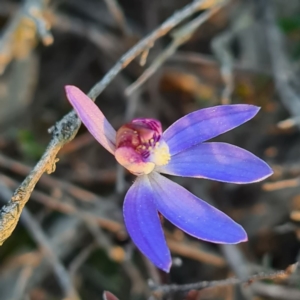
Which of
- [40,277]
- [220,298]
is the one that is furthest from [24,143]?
[220,298]

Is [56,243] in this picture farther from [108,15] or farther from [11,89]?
[108,15]

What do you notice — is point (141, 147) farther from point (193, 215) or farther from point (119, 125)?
point (119, 125)

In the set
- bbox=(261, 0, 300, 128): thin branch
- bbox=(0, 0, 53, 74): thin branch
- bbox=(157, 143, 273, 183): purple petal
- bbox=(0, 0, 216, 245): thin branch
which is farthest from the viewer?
bbox=(261, 0, 300, 128): thin branch

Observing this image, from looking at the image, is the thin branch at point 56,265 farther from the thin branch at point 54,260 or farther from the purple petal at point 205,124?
the purple petal at point 205,124

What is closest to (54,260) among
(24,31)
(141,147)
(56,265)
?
(56,265)

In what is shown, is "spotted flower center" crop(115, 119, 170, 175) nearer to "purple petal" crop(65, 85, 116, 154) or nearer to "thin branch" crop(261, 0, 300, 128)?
"purple petal" crop(65, 85, 116, 154)

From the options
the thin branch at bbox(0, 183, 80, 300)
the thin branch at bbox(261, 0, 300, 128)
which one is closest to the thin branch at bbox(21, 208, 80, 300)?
the thin branch at bbox(0, 183, 80, 300)
